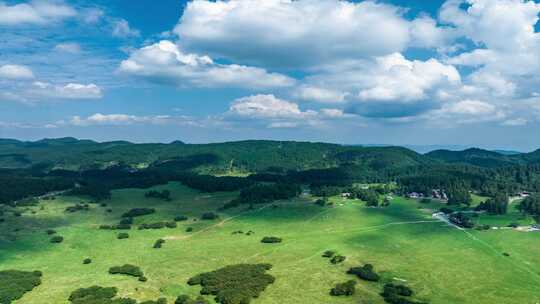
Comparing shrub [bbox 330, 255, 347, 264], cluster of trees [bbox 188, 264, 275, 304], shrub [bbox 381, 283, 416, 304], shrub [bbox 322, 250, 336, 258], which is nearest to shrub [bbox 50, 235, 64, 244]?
cluster of trees [bbox 188, 264, 275, 304]

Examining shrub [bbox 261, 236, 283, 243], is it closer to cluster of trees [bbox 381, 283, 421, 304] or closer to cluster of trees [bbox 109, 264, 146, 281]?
cluster of trees [bbox 109, 264, 146, 281]

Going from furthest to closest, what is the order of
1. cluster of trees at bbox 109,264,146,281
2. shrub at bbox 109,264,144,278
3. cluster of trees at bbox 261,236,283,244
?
cluster of trees at bbox 261,236,283,244 < shrub at bbox 109,264,144,278 < cluster of trees at bbox 109,264,146,281

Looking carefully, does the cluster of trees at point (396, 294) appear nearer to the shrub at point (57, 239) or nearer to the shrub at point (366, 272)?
the shrub at point (366, 272)

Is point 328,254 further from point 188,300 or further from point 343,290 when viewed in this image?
point 188,300

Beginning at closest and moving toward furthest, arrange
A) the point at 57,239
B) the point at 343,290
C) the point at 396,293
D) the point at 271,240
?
the point at 396,293, the point at 343,290, the point at 57,239, the point at 271,240

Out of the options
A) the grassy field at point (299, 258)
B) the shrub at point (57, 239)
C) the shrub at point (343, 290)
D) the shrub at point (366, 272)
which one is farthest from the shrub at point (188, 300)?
the shrub at point (57, 239)

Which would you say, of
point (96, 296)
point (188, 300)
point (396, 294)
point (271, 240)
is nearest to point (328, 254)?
point (271, 240)

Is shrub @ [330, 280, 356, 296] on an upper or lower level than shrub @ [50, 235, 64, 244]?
upper
